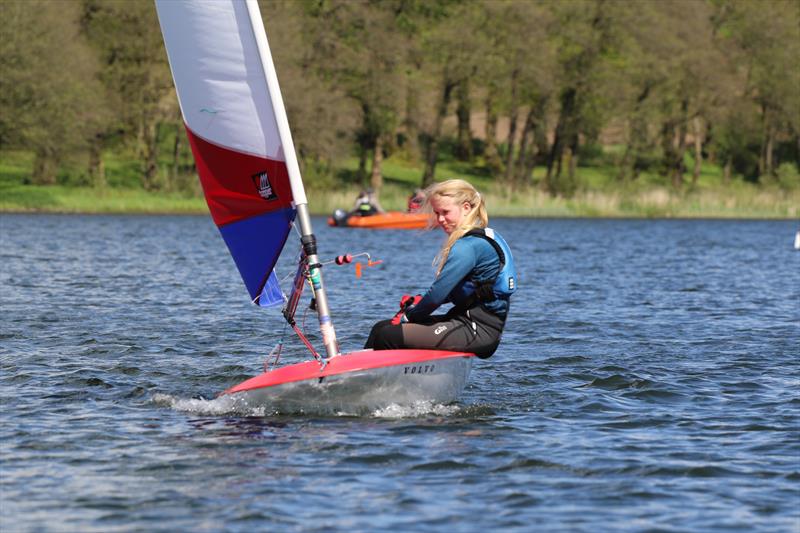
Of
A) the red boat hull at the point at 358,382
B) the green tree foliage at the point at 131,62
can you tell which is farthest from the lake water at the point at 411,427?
the green tree foliage at the point at 131,62

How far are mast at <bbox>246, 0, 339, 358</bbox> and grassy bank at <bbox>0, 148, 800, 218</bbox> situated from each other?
4507cm

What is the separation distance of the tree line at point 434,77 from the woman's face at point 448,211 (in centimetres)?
4358

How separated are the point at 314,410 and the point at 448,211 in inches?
77.6

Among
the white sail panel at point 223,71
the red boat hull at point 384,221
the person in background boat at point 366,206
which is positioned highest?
the white sail panel at point 223,71

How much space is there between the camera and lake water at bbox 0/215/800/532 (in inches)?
315

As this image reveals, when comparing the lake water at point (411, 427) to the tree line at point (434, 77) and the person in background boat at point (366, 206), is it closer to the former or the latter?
the person in background boat at point (366, 206)

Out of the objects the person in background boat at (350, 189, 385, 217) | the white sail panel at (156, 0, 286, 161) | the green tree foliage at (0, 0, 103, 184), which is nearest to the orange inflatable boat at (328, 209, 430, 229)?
the person in background boat at (350, 189, 385, 217)

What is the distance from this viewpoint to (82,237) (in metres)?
38.6

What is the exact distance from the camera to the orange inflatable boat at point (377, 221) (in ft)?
157

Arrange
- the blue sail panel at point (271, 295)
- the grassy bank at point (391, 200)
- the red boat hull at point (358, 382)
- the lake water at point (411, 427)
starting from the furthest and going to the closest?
the grassy bank at point (391, 200)
the blue sail panel at point (271, 295)
the red boat hull at point (358, 382)
the lake water at point (411, 427)

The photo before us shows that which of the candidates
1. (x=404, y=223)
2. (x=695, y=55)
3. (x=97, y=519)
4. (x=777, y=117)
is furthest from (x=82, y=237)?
(x=777, y=117)

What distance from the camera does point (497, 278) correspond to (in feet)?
35.2

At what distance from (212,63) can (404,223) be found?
37894mm

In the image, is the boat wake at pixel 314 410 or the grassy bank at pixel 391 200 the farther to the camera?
the grassy bank at pixel 391 200
